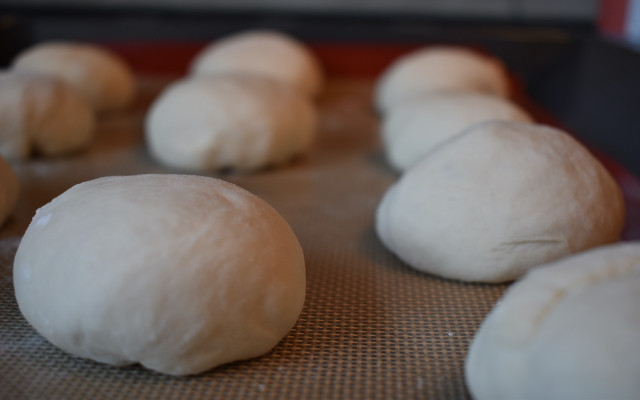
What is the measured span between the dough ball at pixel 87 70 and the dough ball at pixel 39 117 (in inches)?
12.6

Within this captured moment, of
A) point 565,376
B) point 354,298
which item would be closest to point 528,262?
point 354,298

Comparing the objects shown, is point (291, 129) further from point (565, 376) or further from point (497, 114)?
point (565, 376)

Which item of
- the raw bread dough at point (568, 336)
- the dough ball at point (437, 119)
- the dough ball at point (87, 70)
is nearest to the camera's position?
the raw bread dough at point (568, 336)

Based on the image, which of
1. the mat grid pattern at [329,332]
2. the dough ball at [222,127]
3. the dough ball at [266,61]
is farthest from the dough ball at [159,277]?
the dough ball at [266,61]

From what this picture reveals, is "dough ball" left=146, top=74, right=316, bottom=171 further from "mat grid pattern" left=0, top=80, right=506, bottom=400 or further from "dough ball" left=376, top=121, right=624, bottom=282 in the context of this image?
"dough ball" left=376, top=121, right=624, bottom=282

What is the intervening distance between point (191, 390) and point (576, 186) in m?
0.72

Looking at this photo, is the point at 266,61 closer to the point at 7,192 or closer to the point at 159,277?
the point at 7,192

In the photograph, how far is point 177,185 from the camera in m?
1.00

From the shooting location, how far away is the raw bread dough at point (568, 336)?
0.68 meters

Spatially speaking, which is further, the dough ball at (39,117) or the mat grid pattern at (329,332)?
the dough ball at (39,117)

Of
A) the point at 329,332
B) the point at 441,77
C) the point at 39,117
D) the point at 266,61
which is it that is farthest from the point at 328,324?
the point at 266,61

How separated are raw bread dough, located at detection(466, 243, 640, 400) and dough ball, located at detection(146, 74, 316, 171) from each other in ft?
3.35

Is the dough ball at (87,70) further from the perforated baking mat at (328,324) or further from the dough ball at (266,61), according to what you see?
the perforated baking mat at (328,324)

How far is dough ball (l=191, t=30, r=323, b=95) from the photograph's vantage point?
2.36 m
